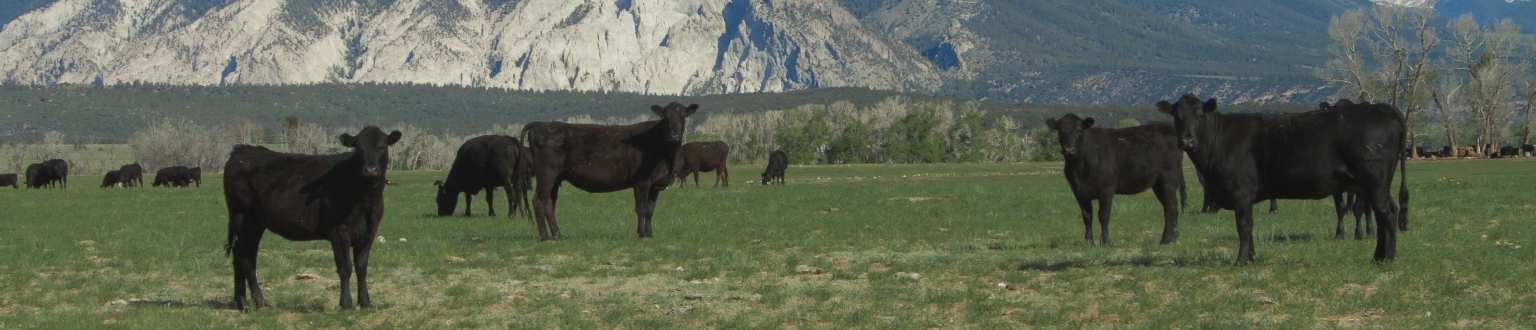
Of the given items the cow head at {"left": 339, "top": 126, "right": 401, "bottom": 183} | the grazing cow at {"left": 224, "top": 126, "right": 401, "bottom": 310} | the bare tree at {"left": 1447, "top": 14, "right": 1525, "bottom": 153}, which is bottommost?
the grazing cow at {"left": 224, "top": 126, "right": 401, "bottom": 310}

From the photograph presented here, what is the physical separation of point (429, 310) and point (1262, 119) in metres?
8.43

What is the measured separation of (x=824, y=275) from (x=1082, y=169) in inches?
183

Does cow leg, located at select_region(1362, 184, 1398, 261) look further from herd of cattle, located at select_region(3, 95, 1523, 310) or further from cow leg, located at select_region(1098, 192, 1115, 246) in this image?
cow leg, located at select_region(1098, 192, 1115, 246)

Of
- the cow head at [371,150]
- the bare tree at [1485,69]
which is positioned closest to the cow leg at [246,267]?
the cow head at [371,150]

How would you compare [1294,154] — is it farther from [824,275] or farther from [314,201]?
[314,201]

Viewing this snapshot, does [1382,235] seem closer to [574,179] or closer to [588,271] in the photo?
[588,271]

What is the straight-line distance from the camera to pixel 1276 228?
18703 millimetres

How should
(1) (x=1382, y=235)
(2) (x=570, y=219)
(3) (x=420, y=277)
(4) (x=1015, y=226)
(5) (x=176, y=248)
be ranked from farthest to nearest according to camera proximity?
(2) (x=570, y=219) < (4) (x=1015, y=226) < (5) (x=176, y=248) < (3) (x=420, y=277) < (1) (x=1382, y=235)

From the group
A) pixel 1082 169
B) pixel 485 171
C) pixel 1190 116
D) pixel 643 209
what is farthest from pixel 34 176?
pixel 1190 116

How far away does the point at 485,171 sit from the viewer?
25375 mm

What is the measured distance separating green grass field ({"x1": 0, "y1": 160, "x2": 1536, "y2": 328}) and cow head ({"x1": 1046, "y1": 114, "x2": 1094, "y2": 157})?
1.21 m

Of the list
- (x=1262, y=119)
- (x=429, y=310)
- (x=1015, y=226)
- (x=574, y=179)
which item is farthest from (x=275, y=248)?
(x=1262, y=119)

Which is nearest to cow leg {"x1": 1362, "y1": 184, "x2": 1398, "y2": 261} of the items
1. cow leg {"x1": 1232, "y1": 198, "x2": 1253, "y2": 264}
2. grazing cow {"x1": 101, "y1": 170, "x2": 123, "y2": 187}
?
cow leg {"x1": 1232, "y1": 198, "x2": 1253, "y2": 264}

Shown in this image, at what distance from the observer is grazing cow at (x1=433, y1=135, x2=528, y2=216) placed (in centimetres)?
2500
